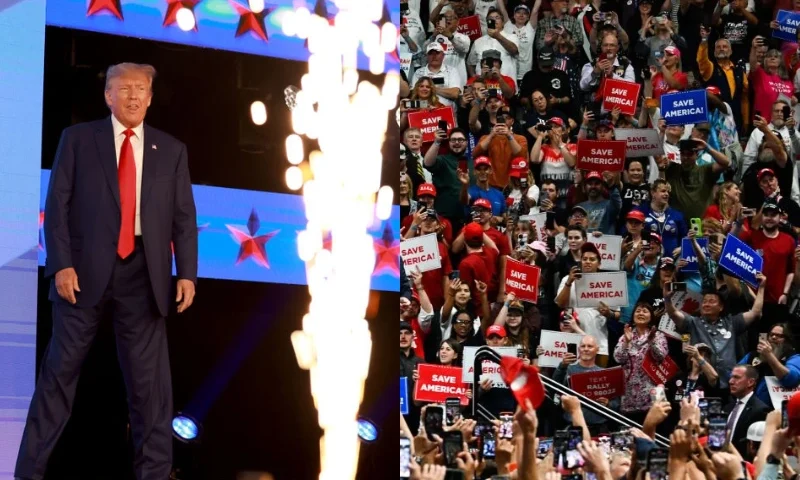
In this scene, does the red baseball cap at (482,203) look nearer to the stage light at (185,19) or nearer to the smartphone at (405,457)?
the smartphone at (405,457)

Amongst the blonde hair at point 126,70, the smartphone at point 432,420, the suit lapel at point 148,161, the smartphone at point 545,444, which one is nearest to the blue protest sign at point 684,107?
the smartphone at point 545,444

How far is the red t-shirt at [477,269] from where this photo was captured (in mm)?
9502

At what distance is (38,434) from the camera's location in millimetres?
5262

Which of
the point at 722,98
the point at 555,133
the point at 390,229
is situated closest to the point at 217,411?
the point at 390,229

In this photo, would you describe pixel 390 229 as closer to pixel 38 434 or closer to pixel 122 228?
pixel 122 228

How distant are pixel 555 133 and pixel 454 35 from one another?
4.46 ft

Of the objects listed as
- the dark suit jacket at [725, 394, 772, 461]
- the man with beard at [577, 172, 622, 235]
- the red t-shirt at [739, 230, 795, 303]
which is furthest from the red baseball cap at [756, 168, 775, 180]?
the dark suit jacket at [725, 394, 772, 461]

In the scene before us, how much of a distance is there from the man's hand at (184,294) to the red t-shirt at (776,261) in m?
5.37

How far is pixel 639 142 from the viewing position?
406 inches

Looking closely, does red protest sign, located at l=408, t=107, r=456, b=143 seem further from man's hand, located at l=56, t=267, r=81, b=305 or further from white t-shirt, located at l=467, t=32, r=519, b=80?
man's hand, located at l=56, t=267, r=81, b=305

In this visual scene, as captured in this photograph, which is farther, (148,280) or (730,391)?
(730,391)

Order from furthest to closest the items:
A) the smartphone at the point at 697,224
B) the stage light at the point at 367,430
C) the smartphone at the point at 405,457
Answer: the smartphone at the point at 697,224 → the smartphone at the point at 405,457 → the stage light at the point at 367,430

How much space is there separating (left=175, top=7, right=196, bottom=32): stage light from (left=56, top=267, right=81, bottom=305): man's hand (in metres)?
1.25

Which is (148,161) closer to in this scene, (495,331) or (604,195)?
(495,331)
